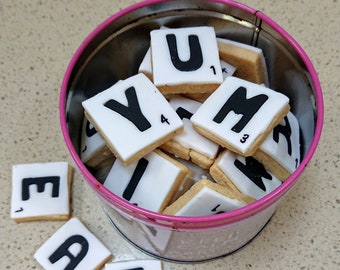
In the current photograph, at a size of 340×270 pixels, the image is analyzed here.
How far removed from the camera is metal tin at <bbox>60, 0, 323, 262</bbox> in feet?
2.00

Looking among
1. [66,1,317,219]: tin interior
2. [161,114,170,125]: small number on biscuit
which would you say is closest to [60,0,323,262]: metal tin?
[66,1,317,219]: tin interior

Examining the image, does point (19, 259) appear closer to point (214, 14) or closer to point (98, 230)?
point (98, 230)

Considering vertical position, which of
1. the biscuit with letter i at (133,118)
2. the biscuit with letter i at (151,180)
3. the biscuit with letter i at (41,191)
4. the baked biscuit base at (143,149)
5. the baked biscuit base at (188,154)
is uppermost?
the biscuit with letter i at (133,118)

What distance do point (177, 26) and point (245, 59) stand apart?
0.37 ft

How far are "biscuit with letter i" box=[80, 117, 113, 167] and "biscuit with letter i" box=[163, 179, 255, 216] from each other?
Result: 4.7 inches

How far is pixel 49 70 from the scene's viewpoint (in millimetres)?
847

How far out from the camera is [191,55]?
0.67 m

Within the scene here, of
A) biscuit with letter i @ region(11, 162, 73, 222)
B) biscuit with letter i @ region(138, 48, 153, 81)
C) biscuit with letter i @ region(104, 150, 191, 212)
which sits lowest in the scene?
biscuit with letter i @ region(11, 162, 73, 222)

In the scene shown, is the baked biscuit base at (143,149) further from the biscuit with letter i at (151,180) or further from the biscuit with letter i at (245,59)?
the biscuit with letter i at (245,59)

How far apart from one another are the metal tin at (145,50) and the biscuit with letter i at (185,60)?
3 cm

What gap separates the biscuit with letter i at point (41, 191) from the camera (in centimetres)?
73

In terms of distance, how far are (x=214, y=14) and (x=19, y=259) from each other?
0.41m

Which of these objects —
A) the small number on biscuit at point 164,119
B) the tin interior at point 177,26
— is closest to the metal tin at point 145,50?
the tin interior at point 177,26

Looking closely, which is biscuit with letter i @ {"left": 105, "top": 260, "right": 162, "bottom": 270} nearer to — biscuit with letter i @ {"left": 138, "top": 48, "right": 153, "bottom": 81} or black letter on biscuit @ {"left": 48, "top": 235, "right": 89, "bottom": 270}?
black letter on biscuit @ {"left": 48, "top": 235, "right": 89, "bottom": 270}
